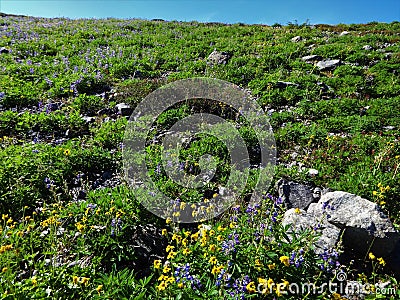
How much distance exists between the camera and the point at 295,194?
5.48 metres

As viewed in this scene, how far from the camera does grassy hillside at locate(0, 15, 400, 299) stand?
12.0 ft

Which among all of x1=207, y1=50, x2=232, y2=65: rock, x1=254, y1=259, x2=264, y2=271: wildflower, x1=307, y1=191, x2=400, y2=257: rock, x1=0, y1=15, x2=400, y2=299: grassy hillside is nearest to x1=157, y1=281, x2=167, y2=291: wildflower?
x1=0, y1=15, x2=400, y2=299: grassy hillside

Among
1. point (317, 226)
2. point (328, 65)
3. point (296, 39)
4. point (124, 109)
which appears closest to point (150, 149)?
point (124, 109)

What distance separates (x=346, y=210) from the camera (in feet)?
14.9

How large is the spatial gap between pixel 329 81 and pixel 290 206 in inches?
271

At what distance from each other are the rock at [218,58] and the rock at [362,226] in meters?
9.22

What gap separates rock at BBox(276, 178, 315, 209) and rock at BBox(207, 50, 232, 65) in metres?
Answer: 8.17

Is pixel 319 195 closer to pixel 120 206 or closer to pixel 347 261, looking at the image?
pixel 347 261

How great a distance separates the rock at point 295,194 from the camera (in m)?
5.38

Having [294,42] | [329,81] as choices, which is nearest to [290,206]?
[329,81]

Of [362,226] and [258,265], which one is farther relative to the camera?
[362,226]

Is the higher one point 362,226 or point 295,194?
point 295,194

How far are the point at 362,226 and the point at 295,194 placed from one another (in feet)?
4.35

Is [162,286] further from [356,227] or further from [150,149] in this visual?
[150,149]
